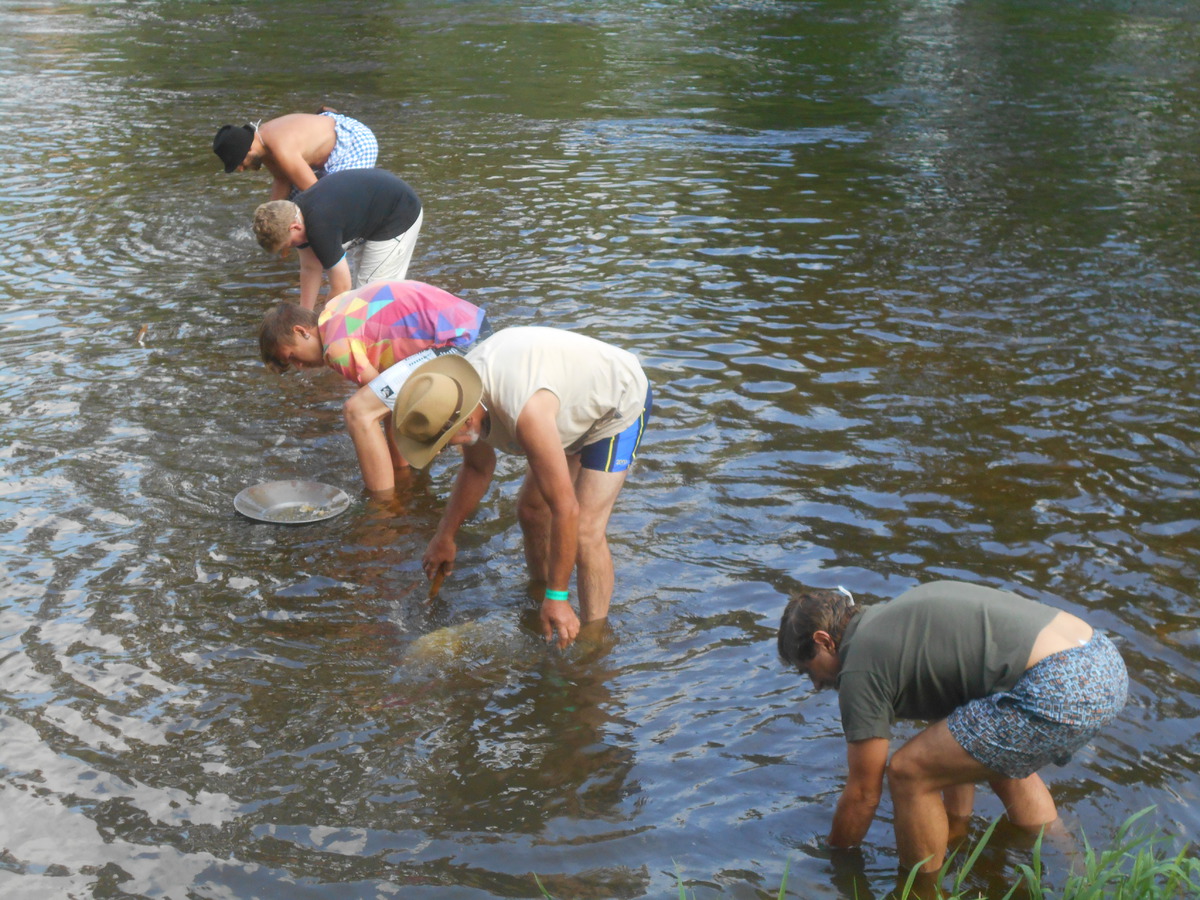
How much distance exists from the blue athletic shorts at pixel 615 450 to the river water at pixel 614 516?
83 cm

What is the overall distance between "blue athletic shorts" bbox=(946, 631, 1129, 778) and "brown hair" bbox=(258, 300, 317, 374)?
11.4 ft

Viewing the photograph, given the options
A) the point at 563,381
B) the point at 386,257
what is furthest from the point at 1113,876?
the point at 386,257

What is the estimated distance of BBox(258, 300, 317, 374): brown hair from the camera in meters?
5.48

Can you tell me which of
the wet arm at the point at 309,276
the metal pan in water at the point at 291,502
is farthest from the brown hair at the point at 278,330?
the wet arm at the point at 309,276

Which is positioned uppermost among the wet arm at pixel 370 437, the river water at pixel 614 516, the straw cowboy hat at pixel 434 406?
the straw cowboy hat at pixel 434 406

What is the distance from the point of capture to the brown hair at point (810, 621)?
3596 millimetres

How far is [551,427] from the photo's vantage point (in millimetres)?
4328

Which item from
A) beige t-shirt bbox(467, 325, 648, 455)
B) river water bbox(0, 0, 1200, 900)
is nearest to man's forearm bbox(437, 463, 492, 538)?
beige t-shirt bbox(467, 325, 648, 455)

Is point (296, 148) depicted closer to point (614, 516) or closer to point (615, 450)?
point (614, 516)

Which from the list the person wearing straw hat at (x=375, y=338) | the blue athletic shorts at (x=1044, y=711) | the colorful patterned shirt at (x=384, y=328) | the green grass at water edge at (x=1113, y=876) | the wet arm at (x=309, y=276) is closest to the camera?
the green grass at water edge at (x=1113, y=876)

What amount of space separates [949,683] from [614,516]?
9.38ft

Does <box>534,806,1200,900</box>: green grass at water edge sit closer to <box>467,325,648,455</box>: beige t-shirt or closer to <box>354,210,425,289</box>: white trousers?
<box>467,325,648,455</box>: beige t-shirt

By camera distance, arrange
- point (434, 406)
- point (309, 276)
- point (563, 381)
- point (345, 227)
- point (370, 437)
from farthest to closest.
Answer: point (309, 276) < point (345, 227) < point (370, 437) < point (563, 381) < point (434, 406)

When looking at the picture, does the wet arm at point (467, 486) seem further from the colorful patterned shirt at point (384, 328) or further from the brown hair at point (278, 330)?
the brown hair at point (278, 330)
